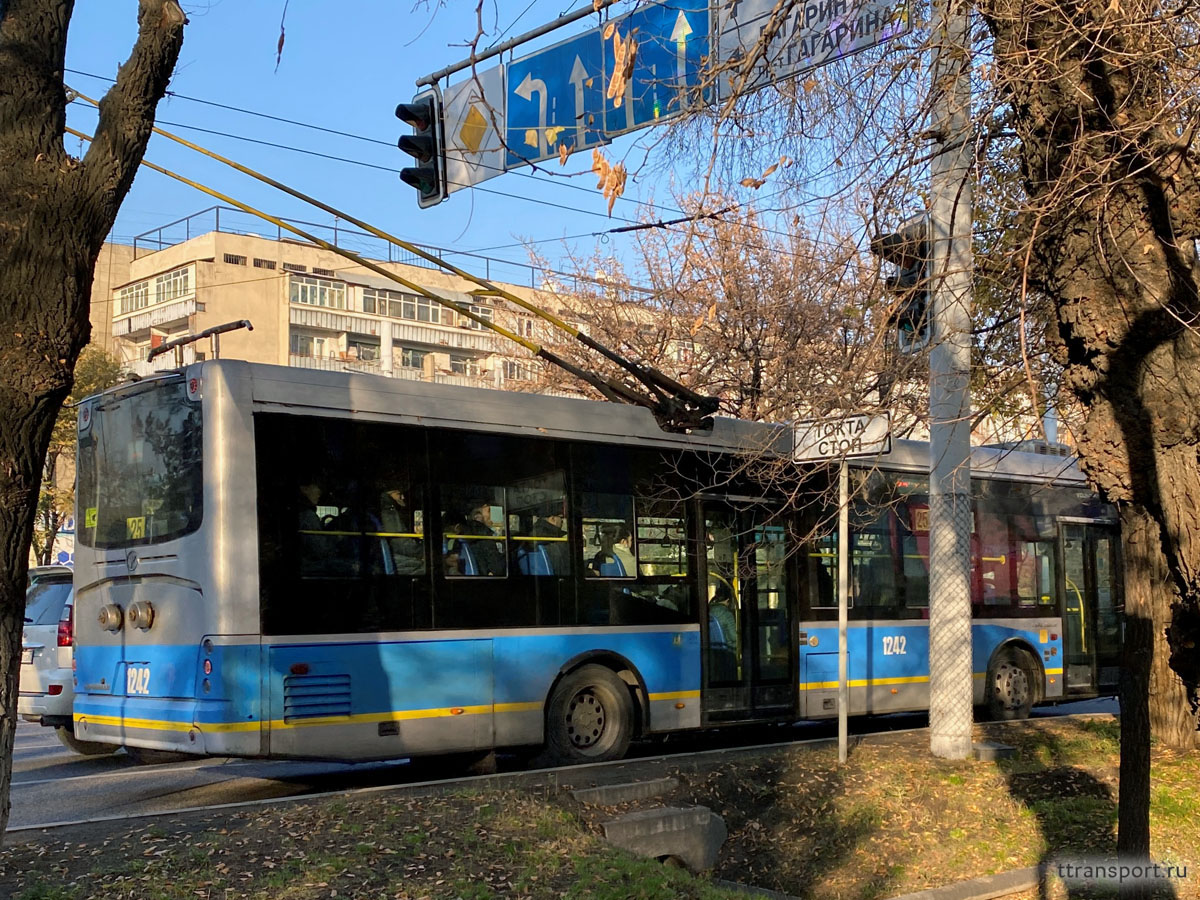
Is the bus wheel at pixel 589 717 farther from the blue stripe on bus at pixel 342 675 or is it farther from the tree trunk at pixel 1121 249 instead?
the tree trunk at pixel 1121 249

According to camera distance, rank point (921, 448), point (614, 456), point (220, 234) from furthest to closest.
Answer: point (220, 234), point (921, 448), point (614, 456)

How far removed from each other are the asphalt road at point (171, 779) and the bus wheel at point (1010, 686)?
2.35 m

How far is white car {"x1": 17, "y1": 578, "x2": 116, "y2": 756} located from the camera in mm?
12617

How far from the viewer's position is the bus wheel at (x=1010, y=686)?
15.5m

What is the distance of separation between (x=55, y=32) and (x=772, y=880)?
711 cm

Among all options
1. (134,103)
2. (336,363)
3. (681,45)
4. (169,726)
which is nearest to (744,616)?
(169,726)

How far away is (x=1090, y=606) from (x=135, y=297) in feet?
170

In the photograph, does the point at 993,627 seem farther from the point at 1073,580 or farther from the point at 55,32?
the point at 55,32

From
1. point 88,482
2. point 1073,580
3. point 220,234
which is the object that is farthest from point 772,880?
point 220,234

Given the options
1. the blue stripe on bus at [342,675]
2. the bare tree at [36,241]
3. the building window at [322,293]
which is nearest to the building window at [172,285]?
the building window at [322,293]

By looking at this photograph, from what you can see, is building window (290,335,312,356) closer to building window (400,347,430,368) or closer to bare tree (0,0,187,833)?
building window (400,347,430,368)

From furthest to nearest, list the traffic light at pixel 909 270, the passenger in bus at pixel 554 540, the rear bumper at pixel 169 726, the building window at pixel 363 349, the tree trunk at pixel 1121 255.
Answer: the building window at pixel 363 349 → the passenger in bus at pixel 554 540 → the rear bumper at pixel 169 726 → the traffic light at pixel 909 270 → the tree trunk at pixel 1121 255

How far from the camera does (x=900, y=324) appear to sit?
28.9ft

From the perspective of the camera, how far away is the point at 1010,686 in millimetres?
15734
